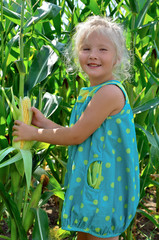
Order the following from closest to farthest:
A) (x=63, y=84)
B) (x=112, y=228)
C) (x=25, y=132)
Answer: (x=25, y=132), (x=112, y=228), (x=63, y=84)

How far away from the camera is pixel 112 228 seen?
1379 millimetres

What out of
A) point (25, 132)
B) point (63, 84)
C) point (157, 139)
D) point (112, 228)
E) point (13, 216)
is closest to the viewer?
point (25, 132)

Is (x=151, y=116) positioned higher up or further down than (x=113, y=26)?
further down

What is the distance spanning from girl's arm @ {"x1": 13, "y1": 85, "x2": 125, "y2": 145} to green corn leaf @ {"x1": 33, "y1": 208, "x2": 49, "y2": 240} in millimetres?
377

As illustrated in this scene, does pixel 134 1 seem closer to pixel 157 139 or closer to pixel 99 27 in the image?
pixel 99 27

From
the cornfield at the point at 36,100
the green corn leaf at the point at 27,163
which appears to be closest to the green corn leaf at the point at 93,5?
the cornfield at the point at 36,100

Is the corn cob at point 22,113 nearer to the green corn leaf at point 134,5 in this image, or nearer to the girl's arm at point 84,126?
the girl's arm at point 84,126

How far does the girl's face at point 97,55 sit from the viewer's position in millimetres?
1315

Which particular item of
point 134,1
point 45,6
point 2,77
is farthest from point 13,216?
point 134,1

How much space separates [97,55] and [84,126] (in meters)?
0.27

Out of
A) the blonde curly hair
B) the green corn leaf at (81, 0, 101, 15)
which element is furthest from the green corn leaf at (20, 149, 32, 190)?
the green corn leaf at (81, 0, 101, 15)

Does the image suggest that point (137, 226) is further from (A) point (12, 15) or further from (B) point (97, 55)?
(A) point (12, 15)

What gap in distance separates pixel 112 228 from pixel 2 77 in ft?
2.55

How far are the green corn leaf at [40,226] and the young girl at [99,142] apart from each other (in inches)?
6.3
